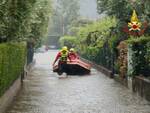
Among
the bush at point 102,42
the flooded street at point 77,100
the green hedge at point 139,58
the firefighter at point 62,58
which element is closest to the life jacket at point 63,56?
the firefighter at point 62,58

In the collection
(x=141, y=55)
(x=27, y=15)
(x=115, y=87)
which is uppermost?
(x=27, y=15)

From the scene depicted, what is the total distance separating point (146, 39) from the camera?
1905 cm

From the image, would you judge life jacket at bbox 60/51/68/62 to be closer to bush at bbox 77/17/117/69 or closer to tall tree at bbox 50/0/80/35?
bush at bbox 77/17/117/69

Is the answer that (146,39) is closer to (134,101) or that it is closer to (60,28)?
(134,101)

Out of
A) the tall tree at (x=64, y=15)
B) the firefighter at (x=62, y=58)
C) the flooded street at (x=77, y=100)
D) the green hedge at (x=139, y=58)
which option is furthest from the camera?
the tall tree at (x=64, y=15)

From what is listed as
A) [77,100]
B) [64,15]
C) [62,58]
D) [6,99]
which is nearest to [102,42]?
[62,58]

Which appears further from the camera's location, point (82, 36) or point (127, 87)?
point (82, 36)

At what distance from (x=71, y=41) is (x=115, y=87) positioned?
45470 millimetres

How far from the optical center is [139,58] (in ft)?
61.7

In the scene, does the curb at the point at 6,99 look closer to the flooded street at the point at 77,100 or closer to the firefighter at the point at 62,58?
the flooded street at the point at 77,100

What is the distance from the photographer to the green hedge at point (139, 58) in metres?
18.6

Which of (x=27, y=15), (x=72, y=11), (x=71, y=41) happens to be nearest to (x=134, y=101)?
(x=27, y=15)

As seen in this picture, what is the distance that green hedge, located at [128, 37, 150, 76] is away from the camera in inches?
731

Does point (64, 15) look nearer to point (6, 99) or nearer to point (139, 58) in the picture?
point (139, 58)
